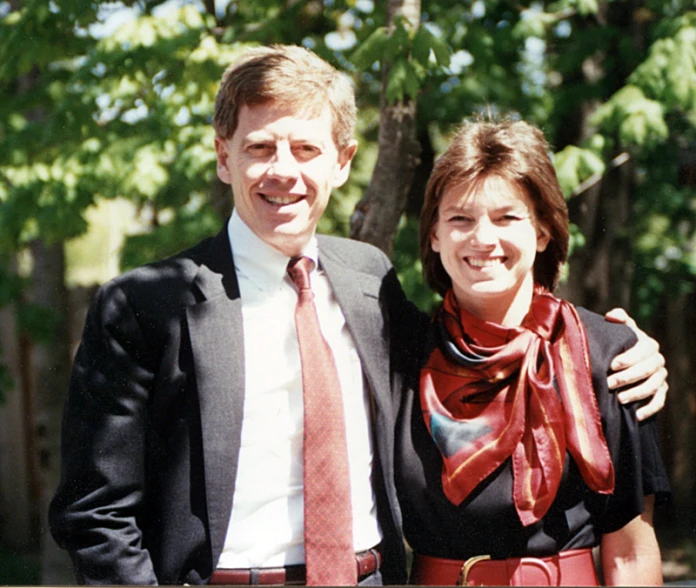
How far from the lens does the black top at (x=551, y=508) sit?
95.3 inches

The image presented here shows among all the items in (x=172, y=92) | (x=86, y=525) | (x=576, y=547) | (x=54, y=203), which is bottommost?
(x=576, y=547)

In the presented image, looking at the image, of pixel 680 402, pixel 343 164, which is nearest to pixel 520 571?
pixel 343 164

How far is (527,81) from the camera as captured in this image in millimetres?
6344

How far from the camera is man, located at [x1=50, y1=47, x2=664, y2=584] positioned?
2.25 meters

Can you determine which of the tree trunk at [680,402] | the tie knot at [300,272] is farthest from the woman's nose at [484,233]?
the tree trunk at [680,402]

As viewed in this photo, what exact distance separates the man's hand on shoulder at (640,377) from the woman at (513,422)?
0.03 m

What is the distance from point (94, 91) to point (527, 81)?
3047 mm

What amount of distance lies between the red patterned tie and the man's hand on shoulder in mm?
757

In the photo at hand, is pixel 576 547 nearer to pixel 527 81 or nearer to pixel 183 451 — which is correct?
pixel 183 451

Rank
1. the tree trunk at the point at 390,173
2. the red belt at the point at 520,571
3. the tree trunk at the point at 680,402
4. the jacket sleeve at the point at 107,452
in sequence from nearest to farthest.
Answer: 1. the jacket sleeve at the point at 107,452
2. the red belt at the point at 520,571
3. the tree trunk at the point at 390,173
4. the tree trunk at the point at 680,402

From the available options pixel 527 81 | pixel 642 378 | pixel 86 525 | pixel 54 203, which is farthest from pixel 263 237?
pixel 527 81

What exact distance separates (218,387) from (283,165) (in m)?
0.60

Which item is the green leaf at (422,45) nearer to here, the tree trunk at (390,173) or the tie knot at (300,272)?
the tree trunk at (390,173)

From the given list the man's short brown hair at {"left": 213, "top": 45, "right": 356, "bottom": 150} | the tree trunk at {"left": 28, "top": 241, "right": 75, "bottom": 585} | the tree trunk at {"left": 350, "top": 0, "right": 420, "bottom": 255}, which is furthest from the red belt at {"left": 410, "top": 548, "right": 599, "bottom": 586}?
the tree trunk at {"left": 28, "top": 241, "right": 75, "bottom": 585}
